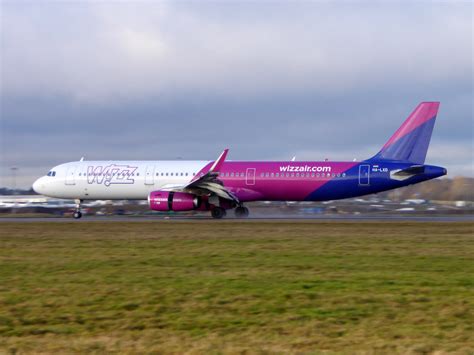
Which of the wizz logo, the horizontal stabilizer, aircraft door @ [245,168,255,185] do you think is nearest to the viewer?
the horizontal stabilizer

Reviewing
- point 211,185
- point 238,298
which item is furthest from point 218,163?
point 238,298

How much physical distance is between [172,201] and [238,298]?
91.4 ft

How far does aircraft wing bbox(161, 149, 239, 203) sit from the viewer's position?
39.3m

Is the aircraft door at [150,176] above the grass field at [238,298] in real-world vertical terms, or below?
above

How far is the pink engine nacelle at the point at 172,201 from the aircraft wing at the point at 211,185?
775 mm

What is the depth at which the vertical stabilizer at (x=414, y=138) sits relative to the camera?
39625 mm

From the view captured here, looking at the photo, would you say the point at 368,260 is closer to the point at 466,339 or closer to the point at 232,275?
the point at 232,275

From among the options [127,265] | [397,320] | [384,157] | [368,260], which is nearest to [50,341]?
[397,320]

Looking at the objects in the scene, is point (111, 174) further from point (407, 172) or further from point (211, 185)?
point (407, 172)

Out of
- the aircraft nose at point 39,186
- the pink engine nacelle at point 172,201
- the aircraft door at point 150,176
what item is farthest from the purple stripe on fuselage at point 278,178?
the aircraft nose at point 39,186

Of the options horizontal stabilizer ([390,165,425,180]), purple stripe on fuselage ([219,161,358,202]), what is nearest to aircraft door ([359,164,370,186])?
purple stripe on fuselage ([219,161,358,202])

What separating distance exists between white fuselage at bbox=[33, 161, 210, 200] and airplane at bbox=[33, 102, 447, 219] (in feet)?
0.21

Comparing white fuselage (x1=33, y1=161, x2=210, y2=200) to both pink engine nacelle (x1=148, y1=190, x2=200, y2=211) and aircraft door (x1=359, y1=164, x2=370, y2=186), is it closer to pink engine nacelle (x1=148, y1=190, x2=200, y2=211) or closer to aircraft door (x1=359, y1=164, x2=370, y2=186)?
pink engine nacelle (x1=148, y1=190, x2=200, y2=211)

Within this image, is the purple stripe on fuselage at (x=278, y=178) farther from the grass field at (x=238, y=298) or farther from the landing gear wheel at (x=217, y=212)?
the grass field at (x=238, y=298)
